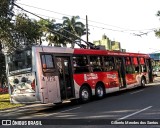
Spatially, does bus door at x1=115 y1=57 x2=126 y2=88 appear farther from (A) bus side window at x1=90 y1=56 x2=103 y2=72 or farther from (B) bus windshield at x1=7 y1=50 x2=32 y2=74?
(B) bus windshield at x1=7 y1=50 x2=32 y2=74

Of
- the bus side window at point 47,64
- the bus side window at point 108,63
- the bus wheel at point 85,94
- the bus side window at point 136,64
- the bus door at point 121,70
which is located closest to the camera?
the bus side window at point 47,64

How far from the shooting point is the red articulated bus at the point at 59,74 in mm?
15531

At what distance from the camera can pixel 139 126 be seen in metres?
9.95

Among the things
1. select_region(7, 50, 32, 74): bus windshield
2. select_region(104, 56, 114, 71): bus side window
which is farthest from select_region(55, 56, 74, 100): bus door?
select_region(104, 56, 114, 71): bus side window

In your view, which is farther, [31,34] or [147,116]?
[31,34]

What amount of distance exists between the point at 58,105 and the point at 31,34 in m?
5.30

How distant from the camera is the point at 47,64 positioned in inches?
631

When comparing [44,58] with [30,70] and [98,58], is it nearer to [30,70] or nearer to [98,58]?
[30,70]

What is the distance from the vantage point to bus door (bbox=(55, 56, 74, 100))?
1670 centimetres

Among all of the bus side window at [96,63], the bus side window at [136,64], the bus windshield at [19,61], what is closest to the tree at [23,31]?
the bus side window at [96,63]

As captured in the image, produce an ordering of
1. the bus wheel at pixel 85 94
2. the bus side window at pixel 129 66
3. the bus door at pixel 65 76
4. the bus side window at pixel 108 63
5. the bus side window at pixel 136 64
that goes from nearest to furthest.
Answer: the bus door at pixel 65 76
the bus wheel at pixel 85 94
the bus side window at pixel 108 63
the bus side window at pixel 129 66
the bus side window at pixel 136 64

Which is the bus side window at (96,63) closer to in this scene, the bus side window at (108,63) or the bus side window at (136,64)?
the bus side window at (108,63)

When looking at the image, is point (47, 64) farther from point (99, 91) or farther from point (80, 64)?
point (99, 91)

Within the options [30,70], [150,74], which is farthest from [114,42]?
[30,70]
